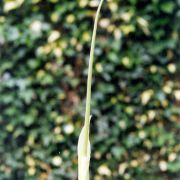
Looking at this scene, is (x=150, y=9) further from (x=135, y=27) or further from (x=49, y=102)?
(x=49, y=102)

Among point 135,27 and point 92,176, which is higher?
point 135,27

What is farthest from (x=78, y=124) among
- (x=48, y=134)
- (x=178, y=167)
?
(x=178, y=167)

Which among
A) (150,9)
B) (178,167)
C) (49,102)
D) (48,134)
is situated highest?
(150,9)

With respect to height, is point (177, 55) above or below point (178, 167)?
above

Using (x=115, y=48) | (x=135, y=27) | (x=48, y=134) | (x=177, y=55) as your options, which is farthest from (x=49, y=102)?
(x=177, y=55)

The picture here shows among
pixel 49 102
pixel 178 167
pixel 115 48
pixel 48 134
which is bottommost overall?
pixel 178 167

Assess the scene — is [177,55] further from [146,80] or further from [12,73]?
[12,73]
